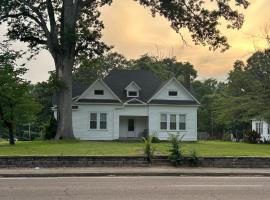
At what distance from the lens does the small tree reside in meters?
39.1

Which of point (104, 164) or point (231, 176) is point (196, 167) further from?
point (104, 164)

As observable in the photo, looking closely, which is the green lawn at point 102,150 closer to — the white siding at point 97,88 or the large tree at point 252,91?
the large tree at point 252,91

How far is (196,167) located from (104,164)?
150 inches

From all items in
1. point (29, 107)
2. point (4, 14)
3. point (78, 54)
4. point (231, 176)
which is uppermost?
point (4, 14)

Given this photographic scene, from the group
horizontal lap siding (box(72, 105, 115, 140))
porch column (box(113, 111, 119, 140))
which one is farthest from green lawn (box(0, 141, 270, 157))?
porch column (box(113, 111, 119, 140))

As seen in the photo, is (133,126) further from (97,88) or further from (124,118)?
(97,88)

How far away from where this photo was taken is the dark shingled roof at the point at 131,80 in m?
54.1

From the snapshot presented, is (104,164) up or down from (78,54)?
down

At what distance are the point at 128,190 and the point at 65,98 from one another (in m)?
27.3

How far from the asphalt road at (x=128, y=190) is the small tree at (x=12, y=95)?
23224mm

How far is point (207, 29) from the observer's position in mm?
40375

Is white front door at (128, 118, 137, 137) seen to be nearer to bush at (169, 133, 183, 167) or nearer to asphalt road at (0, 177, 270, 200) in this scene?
bush at (169, 133, 183, 167)

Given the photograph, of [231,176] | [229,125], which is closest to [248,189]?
[231,176]

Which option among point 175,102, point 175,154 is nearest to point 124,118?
point 175,102
